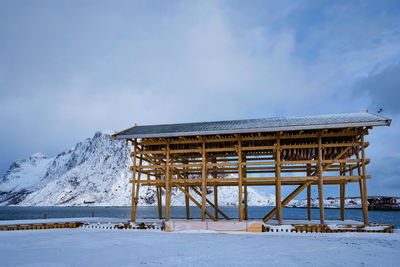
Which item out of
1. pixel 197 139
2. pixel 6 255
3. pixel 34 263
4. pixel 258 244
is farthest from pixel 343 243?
pixel 6 255

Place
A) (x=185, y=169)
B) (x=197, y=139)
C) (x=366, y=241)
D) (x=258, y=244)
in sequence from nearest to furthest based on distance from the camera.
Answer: (x=258, y=244), (x=366, y=241), (x=197, y=139), (x=185, y=169)

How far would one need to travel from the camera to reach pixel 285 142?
21.6 metres

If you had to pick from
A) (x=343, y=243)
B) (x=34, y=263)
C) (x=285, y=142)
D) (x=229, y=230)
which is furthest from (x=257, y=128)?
(x=34, y=263)

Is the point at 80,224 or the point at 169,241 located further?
the point at 80,224

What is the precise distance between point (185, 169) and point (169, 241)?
1327 centimetres

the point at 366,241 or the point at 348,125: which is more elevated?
the point at 348,125

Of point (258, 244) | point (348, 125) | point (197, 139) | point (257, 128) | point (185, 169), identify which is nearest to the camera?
point (258, 244)

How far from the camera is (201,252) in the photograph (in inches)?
442

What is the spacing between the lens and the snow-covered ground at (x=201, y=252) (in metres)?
9.48

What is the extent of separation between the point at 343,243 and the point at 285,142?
930 cm

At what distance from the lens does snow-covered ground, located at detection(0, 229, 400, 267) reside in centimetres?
948

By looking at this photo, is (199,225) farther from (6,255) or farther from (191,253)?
(6,255)

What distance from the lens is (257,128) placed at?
18.5m

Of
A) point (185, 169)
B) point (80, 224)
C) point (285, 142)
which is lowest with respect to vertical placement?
point (80, 224)
